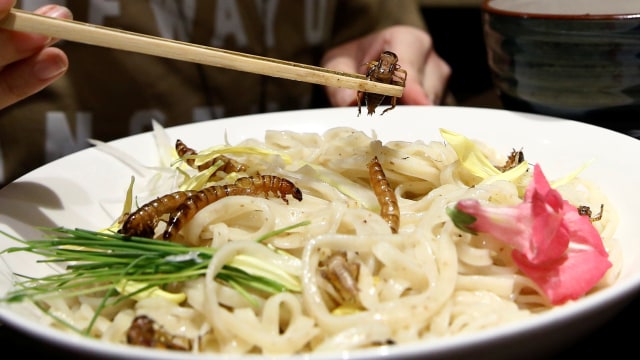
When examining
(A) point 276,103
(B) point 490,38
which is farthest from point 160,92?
(B) point 490,38

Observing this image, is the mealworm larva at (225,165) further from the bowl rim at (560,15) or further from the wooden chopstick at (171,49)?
the bowl rim at (560,15)

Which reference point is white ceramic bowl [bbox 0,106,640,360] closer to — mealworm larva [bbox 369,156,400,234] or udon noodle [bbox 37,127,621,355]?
udon noodle [bbox 37,127,621,355]

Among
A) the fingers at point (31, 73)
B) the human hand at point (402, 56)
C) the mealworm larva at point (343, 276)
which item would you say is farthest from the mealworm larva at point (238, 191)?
the human hand at point (402, 56)

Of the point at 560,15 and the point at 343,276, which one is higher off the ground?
the point at 560,15

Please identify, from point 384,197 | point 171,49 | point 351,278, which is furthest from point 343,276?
point 171,49

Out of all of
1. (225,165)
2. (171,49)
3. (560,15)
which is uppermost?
(171,49)

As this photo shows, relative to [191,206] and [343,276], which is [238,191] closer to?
[191,206]

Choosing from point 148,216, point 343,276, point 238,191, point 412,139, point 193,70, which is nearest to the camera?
point 343,276
